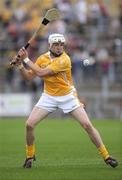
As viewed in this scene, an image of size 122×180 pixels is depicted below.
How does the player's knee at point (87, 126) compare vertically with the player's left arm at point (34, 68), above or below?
below

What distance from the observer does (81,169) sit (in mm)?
10797

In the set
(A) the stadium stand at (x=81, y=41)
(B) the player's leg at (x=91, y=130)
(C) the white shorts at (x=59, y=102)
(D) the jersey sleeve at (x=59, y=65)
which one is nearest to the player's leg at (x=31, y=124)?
(C) the white shorts at (x=59, y=102)

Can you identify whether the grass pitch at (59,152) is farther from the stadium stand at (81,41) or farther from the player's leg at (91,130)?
the stadium stand at (81,41)

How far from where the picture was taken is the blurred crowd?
85.6 feet

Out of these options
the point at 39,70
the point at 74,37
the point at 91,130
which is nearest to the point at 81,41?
the point at 74,37

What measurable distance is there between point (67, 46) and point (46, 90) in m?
15.0

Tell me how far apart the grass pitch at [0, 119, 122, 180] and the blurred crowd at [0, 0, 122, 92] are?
2661 millimetres

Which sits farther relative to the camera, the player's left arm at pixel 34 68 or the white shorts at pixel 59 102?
the white shorts at pixel 59 102

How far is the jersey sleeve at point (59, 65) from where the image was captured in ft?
36.3

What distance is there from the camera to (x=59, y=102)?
11.2m

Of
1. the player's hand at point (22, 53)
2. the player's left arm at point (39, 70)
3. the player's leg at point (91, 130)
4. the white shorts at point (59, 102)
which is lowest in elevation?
the player's leg at point (91, 130)

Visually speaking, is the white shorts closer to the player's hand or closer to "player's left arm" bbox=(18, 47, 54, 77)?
"player's left arm" bbox=(18, 47, 54, 77)

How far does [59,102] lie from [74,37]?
15483 mm

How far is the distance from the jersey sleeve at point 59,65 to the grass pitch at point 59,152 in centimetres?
165
